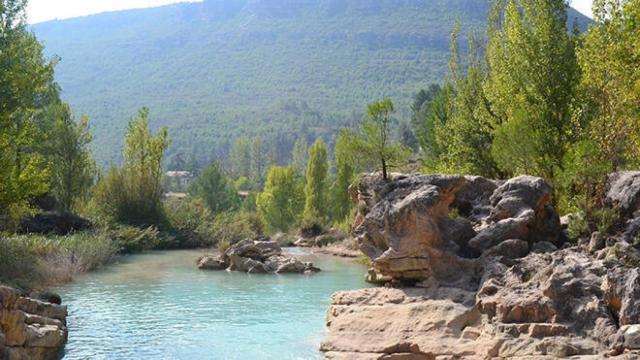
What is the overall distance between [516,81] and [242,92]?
154 meters

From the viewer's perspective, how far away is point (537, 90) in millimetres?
22062

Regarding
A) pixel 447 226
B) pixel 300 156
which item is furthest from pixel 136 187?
pixel 300 156

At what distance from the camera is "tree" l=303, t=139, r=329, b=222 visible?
54188 millimetres

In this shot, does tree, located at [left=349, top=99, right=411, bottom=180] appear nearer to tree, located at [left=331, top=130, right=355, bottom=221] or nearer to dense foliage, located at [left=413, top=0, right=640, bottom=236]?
dense foliage, located at [left=413, top=0, right=640, bottom=236]

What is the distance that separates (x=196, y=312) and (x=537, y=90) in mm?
12080

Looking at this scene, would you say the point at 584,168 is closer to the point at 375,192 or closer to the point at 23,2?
the point at 375,192

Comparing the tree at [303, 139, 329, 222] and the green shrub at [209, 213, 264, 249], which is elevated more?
the tree at [303, 139, 329, 222]

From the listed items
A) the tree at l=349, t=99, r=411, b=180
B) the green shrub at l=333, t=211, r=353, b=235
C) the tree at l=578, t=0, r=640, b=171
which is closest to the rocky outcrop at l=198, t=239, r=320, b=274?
the tree at l=349, t=99, r=411, b=180

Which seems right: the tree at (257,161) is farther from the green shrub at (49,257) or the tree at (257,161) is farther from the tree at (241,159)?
the green shrub at (49,257)

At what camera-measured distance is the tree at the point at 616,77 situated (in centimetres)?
1603

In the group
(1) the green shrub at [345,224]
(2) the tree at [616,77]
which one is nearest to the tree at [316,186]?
(1) the green shrub at [345,224]

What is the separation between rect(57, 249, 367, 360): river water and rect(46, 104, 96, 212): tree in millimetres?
12650

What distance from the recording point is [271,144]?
449 ft

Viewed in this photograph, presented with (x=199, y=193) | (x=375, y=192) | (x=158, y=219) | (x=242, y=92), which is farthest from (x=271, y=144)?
(x=375, y=192)
